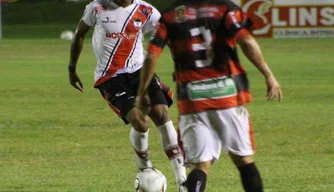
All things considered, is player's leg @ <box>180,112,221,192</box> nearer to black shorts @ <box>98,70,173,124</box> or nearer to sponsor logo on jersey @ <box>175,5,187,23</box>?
sponsor logo on jersey @ <box>175,5,187,23</box>

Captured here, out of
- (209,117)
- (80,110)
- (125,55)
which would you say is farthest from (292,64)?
(209,117)

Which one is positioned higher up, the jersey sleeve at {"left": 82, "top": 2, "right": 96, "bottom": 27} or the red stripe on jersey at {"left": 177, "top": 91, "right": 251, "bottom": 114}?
the red stripe on jersey at {"left": 177, "top": 91, "right": 251, "bottom": 114}

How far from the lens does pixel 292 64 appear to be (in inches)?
1086

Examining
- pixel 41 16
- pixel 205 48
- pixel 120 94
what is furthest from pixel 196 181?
pixel 41 16

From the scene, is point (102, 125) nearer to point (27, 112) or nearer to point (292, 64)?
point (27, 112)

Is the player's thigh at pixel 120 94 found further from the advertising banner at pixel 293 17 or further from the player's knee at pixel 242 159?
the advertising banner at pixel 293 17

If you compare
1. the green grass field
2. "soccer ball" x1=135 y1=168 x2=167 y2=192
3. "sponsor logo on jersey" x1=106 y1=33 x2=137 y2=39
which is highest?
"sponsor logo on jersey" x1=106 y1=33 x2=137 y2=39

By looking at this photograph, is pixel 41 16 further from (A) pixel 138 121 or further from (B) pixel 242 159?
(B) pixel 242 159

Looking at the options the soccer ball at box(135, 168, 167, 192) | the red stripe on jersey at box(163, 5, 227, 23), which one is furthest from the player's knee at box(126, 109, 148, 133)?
the red stripe on jersey at box(163, 5, 227, 23)

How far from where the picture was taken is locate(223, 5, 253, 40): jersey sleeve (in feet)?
23.8

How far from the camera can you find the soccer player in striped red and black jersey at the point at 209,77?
23.9 ft

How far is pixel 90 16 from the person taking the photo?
9.92 m

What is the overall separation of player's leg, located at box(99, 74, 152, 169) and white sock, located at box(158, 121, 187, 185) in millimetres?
181

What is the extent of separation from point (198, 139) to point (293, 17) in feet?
100
